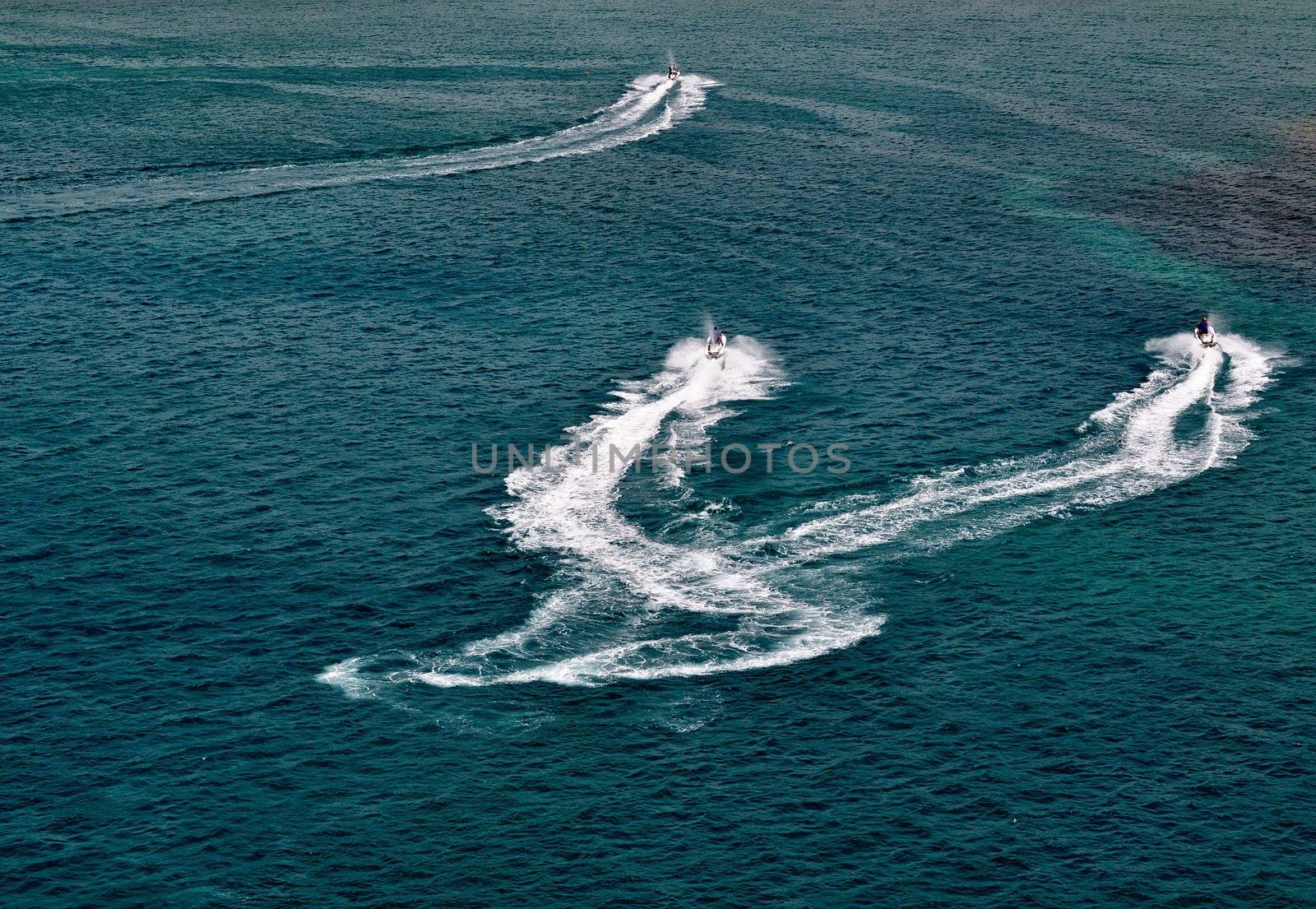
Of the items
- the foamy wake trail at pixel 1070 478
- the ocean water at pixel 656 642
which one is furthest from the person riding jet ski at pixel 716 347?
the foamy wake trail at pixel 1070 478

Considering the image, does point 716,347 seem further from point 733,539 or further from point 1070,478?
point 1070,478

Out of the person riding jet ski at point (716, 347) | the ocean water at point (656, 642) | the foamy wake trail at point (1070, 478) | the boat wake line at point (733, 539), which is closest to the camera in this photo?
the ocean water at point (656, 642)

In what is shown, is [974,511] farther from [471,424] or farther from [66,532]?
[66,532]

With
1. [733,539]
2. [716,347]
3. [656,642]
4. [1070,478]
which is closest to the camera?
[656,642]

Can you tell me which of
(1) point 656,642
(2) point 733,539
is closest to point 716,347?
(2) point 733,539

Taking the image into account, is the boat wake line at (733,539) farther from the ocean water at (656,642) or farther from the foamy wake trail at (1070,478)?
the ocean water at (656,642)

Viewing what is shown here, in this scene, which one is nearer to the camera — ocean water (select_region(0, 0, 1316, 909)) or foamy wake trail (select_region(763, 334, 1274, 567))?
ocean water (select_region(0, 0, 1316, 909))

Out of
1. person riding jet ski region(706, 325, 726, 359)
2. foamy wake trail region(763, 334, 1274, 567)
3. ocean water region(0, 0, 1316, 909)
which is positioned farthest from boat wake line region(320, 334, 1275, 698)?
person riding jet ski region(706, 325, 726, 359)

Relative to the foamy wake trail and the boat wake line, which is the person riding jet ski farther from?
the foamy wake trail
